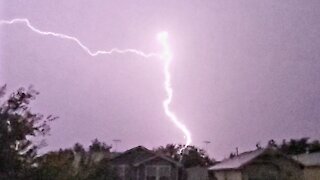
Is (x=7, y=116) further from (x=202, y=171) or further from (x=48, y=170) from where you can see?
(x=202, y=171)

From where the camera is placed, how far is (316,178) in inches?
1080

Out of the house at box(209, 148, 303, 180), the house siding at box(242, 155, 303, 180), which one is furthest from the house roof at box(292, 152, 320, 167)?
the house siding at box(242, 155, 303, 180)

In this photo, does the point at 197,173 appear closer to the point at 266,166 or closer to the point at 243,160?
the point at 243,160

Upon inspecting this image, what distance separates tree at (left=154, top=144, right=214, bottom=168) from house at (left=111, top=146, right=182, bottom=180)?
20.0 feet

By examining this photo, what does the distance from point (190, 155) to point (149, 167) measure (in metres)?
9.81

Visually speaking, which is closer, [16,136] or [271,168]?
[16,136]

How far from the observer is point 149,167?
102ft

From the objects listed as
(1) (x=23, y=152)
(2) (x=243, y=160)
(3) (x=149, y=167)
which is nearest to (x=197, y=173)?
(3) (x=149, y=167)

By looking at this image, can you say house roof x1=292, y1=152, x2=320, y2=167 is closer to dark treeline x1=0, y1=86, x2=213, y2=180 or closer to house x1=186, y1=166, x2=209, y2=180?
house x1=186, y1=166, x2=209, y2=180

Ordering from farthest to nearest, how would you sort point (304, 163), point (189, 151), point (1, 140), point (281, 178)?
point (189, 151) → point (304, 163) → point (281, 178) → point (1, 140)

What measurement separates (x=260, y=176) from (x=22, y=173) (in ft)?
64.7

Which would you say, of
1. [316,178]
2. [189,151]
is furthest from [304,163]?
[189,151]

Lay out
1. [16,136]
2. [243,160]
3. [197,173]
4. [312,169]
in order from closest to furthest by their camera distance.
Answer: [16,136], [243,160], [312,169], [197,173]

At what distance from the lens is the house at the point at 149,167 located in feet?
102
